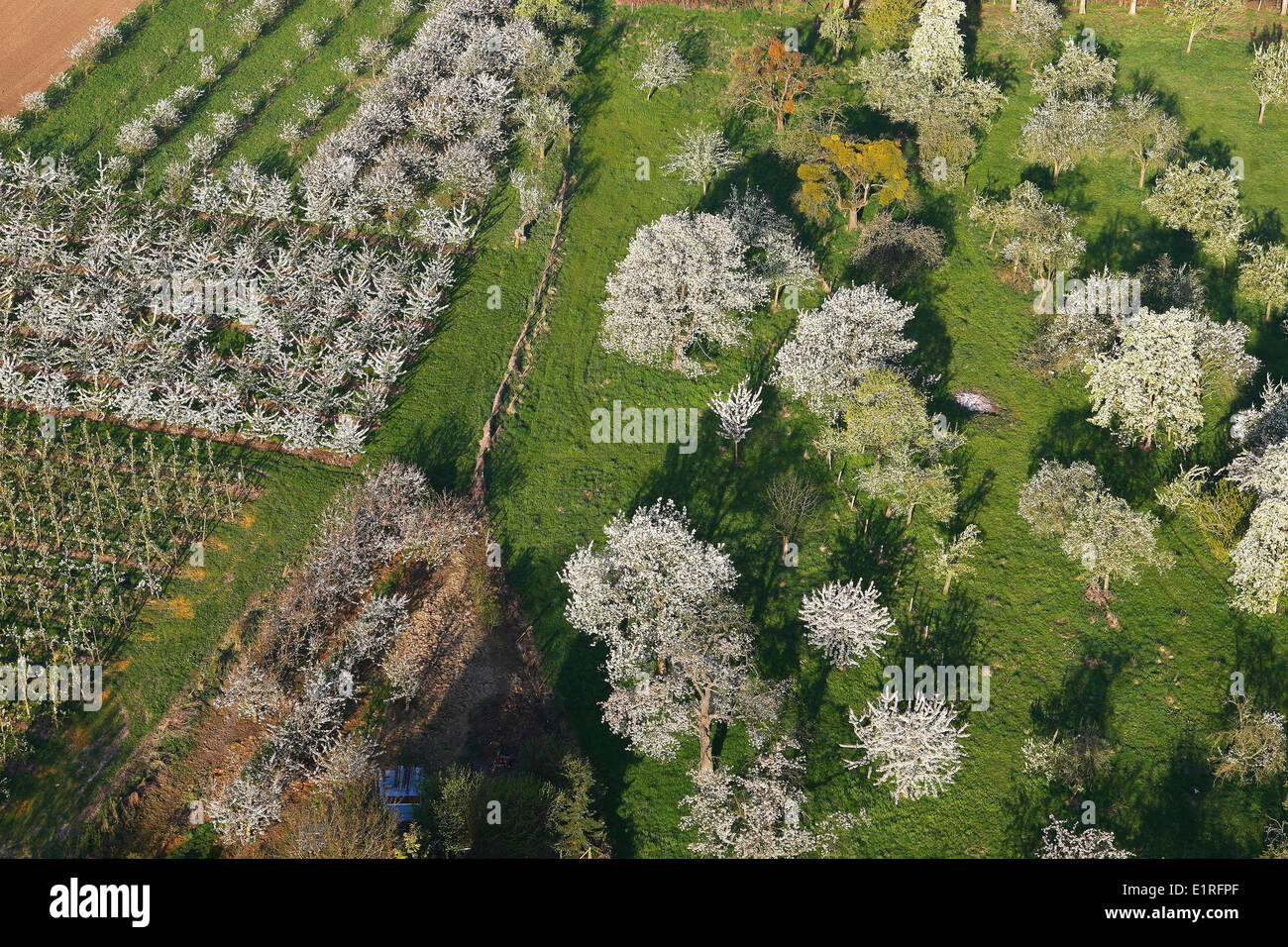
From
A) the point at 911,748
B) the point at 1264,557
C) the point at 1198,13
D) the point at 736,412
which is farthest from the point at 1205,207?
the point at 911,748

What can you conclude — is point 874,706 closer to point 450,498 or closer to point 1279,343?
point 450,498

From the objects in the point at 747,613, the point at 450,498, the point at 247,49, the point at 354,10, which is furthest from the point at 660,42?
the point at 747,613

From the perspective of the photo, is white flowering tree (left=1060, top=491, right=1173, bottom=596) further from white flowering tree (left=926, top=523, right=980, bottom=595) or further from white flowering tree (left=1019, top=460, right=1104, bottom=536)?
white flowering tree (left=926, top=523, right=980, bottom=595)

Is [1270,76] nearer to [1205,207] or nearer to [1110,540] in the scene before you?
[1205,207]

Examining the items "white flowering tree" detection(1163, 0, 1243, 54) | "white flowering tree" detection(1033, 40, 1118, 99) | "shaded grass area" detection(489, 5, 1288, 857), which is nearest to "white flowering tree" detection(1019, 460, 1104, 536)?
"shaded grass area" detection(489, 5, 1288, 857)

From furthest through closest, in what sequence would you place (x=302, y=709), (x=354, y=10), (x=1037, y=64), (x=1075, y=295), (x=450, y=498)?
(x=354, y=10), (x=1037, y=64), (x=1075, y=295), (x=450, y=498), (x=302, y=709)

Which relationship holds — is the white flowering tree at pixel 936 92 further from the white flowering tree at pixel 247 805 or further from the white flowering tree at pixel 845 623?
the white flowering tree at pixel 247 805

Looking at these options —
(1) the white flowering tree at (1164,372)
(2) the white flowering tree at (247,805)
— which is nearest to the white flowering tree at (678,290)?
(1) the white flowering tree at (1164,372)
